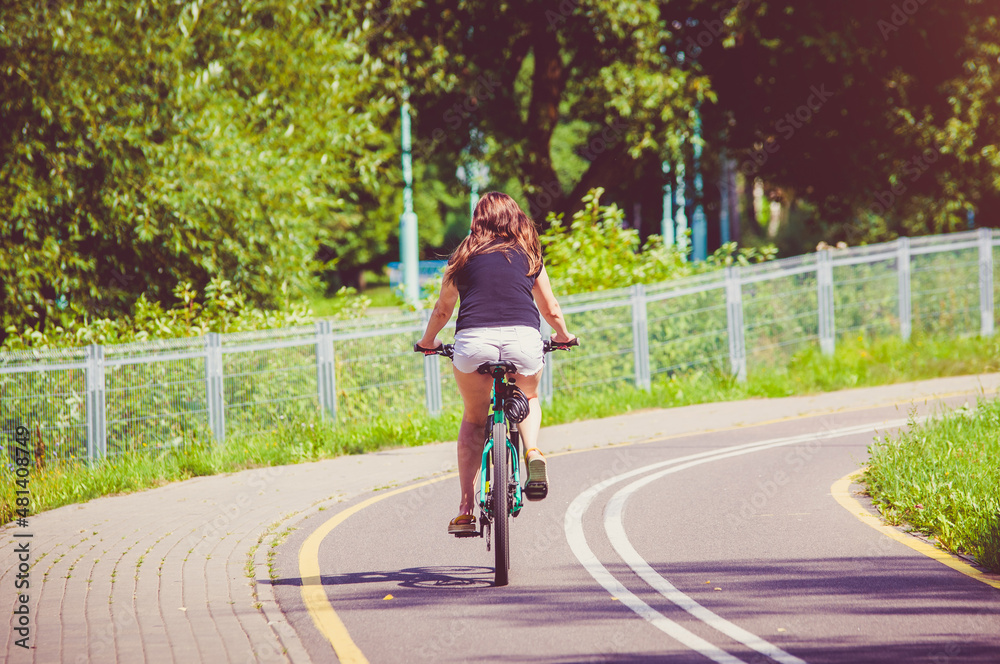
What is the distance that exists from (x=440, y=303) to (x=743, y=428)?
669cm

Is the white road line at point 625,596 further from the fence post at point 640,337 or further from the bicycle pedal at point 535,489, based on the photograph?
the fence post at point 640,337

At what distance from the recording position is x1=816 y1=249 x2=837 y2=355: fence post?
52.0 feet

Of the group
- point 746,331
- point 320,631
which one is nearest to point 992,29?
point 746,331

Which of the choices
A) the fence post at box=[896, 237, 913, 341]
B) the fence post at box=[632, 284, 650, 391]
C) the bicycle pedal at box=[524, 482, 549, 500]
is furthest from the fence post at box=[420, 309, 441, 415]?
the fence post at box=[896, 237, 913, 341]

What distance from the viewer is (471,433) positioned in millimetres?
6090

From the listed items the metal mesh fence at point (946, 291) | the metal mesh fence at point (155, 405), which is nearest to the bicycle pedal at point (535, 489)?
the metal mesh fence at point (155, 405)

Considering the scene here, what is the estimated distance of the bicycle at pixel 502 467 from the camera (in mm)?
5531

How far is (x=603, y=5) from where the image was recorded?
17.9 metres

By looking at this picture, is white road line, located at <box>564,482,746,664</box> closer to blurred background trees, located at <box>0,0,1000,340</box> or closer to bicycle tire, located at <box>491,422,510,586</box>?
bicycle tire, located at <box>491,422,510,586</box>

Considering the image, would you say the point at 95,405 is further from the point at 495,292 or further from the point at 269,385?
the point at 495,292

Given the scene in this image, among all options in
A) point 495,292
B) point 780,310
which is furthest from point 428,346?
point 780,310

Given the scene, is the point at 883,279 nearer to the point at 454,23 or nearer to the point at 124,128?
the point at 454,23

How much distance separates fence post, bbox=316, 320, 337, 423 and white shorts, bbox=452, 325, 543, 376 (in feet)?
20.5

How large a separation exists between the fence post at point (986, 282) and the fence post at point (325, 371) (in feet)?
36.5
